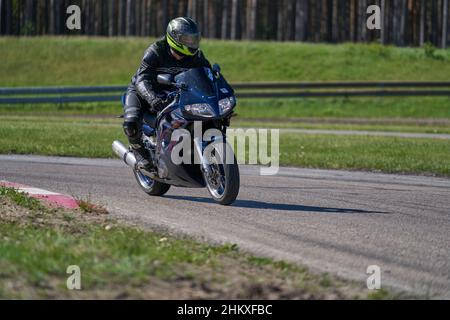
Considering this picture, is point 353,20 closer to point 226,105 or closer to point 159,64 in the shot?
point 159,64

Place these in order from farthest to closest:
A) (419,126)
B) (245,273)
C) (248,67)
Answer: (248,67) → (419,126) → (245,273)

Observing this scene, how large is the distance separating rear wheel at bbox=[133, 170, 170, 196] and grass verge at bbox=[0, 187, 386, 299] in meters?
3.20

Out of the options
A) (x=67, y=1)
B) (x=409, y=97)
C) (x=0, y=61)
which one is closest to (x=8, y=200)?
(x=409, y=97)

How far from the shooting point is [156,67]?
9.82m

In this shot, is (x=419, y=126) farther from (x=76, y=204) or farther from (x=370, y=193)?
(x=76, y=204)

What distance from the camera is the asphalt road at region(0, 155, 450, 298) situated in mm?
6500

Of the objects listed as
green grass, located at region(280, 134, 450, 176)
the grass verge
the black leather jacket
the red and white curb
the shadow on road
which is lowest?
green grass, located at region(280, 134, 450, 176)

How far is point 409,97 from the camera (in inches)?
1465

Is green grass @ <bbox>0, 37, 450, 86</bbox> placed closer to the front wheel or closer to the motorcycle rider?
the motorcycle rider

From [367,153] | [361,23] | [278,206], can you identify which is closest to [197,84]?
[278,206]

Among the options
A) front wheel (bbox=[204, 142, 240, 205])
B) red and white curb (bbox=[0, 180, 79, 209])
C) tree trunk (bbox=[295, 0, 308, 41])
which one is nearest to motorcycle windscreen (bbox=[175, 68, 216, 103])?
front wheel (bbox=[204, 142, 240, 205])

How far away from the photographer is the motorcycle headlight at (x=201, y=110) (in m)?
8.97

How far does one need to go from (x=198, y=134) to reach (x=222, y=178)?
20.2 inches

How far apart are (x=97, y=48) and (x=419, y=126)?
85.3 feet
